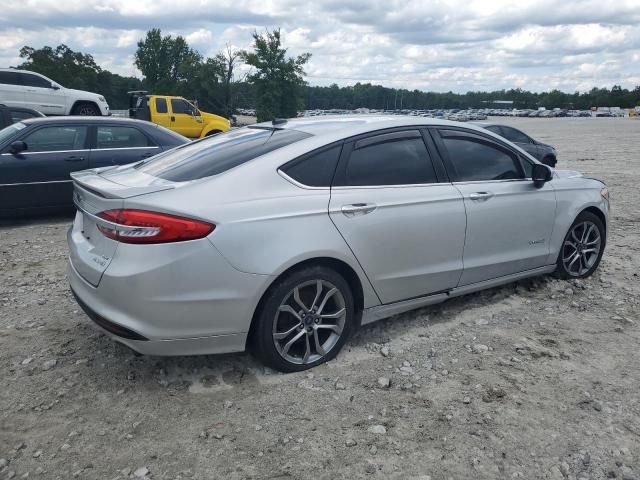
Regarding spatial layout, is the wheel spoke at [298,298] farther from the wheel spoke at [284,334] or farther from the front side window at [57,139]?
the front side window at [57,139]

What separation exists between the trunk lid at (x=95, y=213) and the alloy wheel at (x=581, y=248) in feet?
12.0

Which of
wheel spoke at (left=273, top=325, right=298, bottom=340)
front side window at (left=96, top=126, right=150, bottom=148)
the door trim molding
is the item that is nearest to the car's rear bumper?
wheel spoke at (left=273, top=325, right=298, bottom=340)

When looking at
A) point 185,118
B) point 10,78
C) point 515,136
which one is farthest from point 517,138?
point 10,78

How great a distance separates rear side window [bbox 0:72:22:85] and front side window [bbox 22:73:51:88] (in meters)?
0.17

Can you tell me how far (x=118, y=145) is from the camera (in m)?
7.70

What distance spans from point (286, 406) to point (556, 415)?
148 cm

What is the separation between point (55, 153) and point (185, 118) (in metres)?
12.7

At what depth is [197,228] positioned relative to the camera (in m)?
2.90

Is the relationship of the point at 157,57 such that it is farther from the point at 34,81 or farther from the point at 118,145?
the point at 118,145

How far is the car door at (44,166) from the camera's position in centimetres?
688

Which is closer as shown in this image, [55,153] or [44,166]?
[44,166]

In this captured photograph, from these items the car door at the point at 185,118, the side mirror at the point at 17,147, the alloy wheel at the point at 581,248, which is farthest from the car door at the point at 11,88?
the alloy wheel at the point at 581,248

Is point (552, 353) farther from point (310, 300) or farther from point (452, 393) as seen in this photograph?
point (310, 300)

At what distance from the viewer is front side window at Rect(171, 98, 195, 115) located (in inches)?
761
